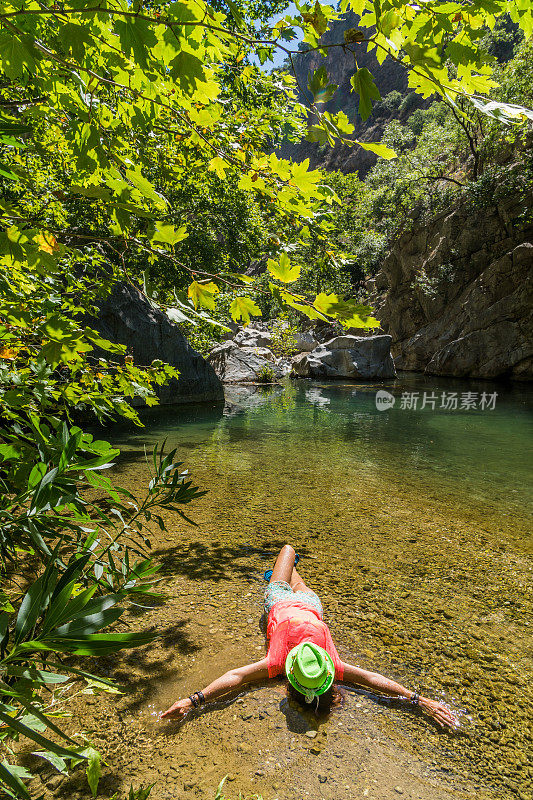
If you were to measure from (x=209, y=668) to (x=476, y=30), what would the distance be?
3.54 m

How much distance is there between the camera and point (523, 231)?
68.4ft

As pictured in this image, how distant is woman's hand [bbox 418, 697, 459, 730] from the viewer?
2.46 meters

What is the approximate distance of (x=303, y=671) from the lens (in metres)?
2.55

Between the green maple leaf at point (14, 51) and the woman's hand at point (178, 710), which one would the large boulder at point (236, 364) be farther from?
the green maple leaf at point (14, 51)

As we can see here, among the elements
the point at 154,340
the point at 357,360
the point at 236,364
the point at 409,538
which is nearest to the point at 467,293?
the point at 357,360

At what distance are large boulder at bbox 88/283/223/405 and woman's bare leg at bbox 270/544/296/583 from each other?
801cm

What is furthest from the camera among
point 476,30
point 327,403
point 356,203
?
point 356,203

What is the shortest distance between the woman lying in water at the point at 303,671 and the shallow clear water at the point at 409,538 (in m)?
0.16

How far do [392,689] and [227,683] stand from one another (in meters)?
1.08

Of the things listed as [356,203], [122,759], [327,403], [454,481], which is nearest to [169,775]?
[122,759]

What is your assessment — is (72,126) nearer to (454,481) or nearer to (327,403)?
(454,481)

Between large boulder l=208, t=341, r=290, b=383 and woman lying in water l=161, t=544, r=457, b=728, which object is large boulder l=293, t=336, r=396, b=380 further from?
woman lying in water l=161, t=544, r=457, b=728

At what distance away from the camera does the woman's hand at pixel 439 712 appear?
2461mm

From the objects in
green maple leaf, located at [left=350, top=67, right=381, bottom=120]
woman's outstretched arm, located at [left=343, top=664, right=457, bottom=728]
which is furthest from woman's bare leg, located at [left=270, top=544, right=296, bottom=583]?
green maple leaf, located at [left=350, top=67, right=381, bottom=120]
